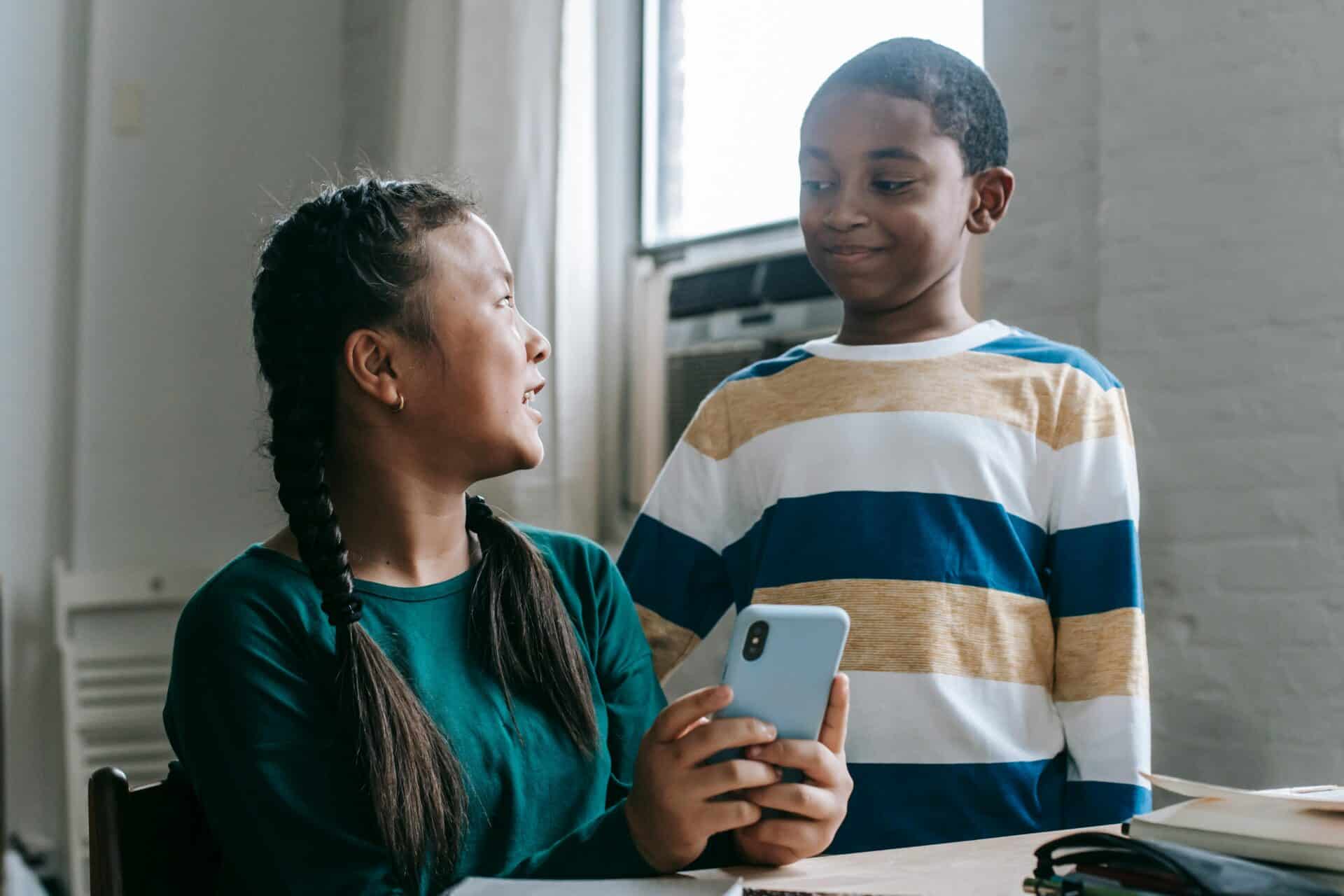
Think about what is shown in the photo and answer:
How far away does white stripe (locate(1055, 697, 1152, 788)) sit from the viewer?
1112mm

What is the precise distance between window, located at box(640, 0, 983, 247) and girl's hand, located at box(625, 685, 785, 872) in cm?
151

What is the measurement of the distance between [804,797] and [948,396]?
1.77 ft

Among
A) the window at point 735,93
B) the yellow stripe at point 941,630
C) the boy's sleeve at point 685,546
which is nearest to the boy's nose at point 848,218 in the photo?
the boy's sleeve at point 685,546

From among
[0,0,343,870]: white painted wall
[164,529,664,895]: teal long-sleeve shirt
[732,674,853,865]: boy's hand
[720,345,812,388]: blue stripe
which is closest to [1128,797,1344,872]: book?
[732,674,853,865]: boy's hand

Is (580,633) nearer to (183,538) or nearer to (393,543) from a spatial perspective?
(393,543)

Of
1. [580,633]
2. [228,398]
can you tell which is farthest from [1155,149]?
[228,398]

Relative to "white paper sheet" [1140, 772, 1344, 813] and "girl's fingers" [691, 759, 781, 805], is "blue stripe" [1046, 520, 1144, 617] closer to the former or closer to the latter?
"white paper sheet" [1140, 772, 1344, 813]

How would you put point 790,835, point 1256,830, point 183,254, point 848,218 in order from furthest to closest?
point 183,254 → point 848,218 → point 790,835 → point 1256,830

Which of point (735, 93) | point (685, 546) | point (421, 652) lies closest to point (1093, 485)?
point (685, 546)

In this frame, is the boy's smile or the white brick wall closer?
the boy's smile

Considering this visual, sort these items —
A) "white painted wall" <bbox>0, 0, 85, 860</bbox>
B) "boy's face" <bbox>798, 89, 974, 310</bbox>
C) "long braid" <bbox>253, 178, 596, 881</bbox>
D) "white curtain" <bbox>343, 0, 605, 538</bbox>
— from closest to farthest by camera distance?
"long braid" <bbox>253, 178, 596, 881</bbox>, "boy's face" <bbox>798, 89, 974, 310</bbox>, "white curtain" <bbox>343, 0, 605, 538</bbox>, "white painted wall" <bbox>0, 0, 85, 860</bbox>

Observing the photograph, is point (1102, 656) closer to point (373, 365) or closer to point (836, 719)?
point (836, 719)

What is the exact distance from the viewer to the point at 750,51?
235cm

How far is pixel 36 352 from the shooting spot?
9.09 ft
